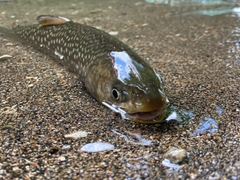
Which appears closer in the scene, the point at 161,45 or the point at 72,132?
the point at 72,132

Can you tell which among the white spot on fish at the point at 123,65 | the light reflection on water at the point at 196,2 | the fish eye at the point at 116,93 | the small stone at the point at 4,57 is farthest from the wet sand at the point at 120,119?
the light reflection on water at the point at 196,2

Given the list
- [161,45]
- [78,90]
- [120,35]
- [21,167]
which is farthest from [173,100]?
[120,35]

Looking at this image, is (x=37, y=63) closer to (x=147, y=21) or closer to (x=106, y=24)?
(x=106, y=24)

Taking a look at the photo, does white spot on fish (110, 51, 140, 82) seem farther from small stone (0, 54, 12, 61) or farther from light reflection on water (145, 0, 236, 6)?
light reflection on water (145, 0, 236, 6)

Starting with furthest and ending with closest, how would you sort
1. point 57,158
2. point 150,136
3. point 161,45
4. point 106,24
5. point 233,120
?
point 106,24, point 161,45, point 233,120, point 150,136, point 57,158

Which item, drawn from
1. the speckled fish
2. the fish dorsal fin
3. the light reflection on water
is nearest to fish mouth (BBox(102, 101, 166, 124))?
the speckled fish

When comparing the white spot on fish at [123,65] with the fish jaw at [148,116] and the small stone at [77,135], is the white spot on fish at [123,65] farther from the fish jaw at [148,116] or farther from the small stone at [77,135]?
the small stone at [77,135]
